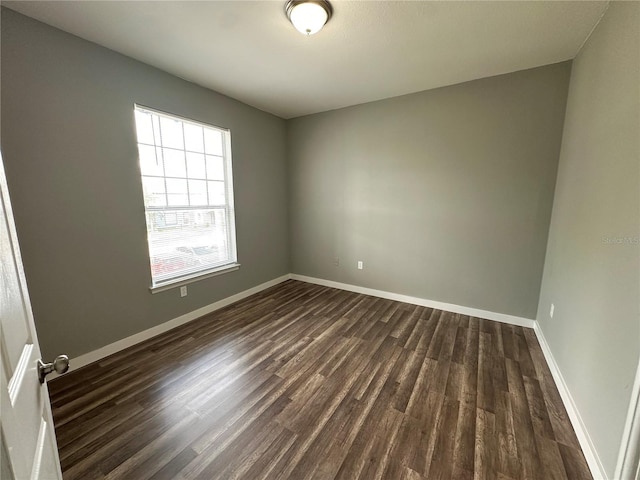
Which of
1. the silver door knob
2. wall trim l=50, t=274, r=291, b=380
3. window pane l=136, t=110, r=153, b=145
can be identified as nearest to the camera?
the silver door knob

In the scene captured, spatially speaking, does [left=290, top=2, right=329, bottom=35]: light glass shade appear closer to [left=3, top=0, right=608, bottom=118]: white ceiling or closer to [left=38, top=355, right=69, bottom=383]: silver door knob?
[left=3, top=0, right=608, bottom=118]: white ceiling

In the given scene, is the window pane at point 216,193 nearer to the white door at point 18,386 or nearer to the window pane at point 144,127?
the window pane at point 144,127

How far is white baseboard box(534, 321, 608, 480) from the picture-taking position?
1.28 metres

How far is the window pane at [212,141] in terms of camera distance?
3039mm

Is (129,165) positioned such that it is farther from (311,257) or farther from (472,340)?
(472,340)

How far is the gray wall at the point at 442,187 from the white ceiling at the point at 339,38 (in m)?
0.33

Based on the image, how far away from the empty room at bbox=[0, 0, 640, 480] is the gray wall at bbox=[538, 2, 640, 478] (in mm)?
19

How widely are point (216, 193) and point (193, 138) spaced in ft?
2.16

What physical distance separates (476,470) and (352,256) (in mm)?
2681

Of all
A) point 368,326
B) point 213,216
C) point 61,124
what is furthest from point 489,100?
point 61,124

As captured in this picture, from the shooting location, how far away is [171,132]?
266cm

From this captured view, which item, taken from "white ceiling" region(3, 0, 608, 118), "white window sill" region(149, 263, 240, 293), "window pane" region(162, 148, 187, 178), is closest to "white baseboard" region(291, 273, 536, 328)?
"white window sill" region(149, 263, 240, 293)

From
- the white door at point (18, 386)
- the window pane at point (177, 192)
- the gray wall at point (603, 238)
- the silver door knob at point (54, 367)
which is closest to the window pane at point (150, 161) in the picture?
the window pane at point (177, 192)

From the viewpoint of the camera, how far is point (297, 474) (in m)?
1.29
